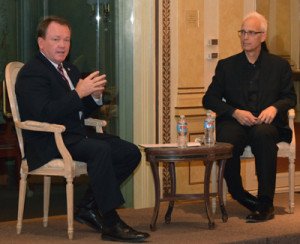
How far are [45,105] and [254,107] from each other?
5.53 ft

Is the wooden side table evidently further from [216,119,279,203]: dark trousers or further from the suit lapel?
the suit lapel

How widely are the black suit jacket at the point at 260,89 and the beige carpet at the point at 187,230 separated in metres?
0.67

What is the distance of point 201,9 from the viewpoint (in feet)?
21.9

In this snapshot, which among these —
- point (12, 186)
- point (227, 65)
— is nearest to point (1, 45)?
point (12, 186)

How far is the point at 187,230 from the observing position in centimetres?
Answer: 548

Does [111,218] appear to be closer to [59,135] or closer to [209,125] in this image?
[59,135]

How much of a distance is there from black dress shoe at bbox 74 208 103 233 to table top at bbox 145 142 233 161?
19.8 inches

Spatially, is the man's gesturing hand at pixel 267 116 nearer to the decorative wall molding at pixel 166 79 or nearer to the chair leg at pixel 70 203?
the decorative wall molding at pixel 166 79

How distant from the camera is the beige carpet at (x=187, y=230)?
5188 millimetres

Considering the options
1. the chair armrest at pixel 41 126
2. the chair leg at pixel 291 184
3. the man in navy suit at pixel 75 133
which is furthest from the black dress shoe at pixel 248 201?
the chair armrest at pixel 41 126

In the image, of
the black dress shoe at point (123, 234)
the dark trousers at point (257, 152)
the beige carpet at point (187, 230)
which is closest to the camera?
the black dress shoe at point (123, 234)

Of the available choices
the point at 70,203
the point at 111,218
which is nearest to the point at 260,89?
the point at 111,218

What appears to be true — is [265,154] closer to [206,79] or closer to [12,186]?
[206,79]

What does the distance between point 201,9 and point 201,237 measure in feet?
7.11
